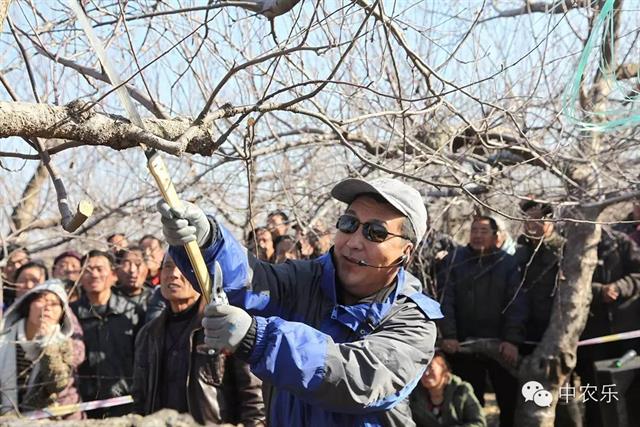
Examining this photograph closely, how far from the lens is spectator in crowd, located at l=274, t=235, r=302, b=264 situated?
6.18m

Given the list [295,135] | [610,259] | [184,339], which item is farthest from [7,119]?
[610,259]

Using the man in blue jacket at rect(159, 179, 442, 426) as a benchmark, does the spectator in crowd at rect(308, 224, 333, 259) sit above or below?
above

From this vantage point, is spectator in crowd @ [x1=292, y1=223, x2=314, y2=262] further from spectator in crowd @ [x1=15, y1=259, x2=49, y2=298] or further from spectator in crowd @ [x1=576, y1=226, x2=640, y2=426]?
spectator in crowd @ [x1=576, y1=226, x2=640, y2=426]

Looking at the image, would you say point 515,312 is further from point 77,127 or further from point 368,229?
point 77,127

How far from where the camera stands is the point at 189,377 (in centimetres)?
437

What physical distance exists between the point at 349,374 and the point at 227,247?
579mm

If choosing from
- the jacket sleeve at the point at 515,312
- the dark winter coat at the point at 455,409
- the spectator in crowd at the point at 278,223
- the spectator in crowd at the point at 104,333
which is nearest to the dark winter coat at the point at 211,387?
the spectator in crowd at the point at 104,333

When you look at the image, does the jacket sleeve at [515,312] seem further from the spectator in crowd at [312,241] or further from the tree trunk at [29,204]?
the tree trunk at [29,204]

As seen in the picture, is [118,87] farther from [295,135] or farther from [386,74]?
[295,135]

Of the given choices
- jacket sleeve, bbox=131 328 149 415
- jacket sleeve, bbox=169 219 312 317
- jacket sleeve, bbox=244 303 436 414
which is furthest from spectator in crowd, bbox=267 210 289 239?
jacket sleeve, bbox=244 303 436 414

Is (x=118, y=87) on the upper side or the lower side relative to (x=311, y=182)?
lower

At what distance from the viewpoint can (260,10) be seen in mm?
3002

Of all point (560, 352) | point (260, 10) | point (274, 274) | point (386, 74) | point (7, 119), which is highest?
point (386, 74)

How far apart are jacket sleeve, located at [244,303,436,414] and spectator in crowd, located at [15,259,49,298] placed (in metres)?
4.00
